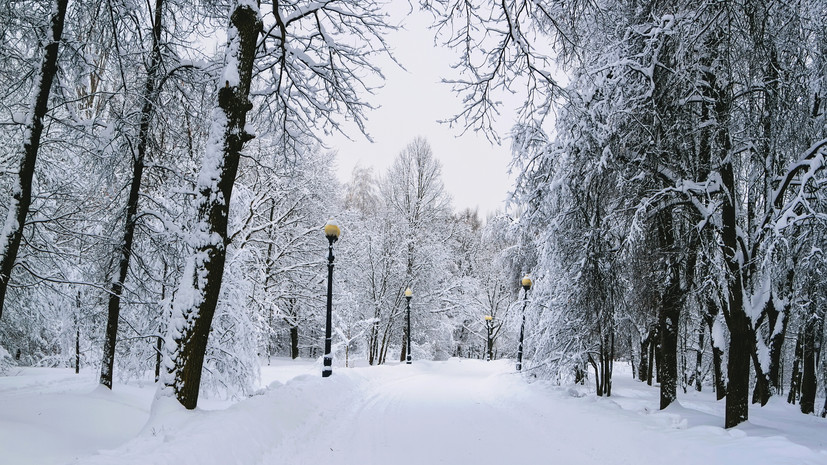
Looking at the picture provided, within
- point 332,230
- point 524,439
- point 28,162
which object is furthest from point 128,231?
point 524,439

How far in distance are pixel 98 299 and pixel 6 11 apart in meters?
4.96

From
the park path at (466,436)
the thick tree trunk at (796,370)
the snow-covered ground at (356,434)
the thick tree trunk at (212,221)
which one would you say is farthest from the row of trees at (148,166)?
the thick tree trunk at (796,370)

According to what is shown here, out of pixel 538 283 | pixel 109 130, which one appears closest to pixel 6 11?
pixel 109 130

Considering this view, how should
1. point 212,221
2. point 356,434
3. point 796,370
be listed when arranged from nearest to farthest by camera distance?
1. point 212,221
2. point 356,434
3. point 796,370

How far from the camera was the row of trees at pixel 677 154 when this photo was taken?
17.7 ft

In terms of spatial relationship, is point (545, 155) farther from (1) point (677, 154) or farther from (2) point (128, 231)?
(2) point (128, 231)

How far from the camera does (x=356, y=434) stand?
6.02 meters

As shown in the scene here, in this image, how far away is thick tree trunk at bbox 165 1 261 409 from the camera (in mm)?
4844

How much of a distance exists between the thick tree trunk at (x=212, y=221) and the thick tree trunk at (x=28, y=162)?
2622 millimetres

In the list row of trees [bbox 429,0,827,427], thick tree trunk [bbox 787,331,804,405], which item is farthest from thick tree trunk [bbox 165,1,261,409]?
thick tree trunk [bbox 787,331,804,405]

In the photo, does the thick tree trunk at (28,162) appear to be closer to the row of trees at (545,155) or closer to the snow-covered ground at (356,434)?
the row of trees at (545,155)

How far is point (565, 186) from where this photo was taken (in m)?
6.95

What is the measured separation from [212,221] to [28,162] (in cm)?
293

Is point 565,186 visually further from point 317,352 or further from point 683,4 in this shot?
point 317,352
